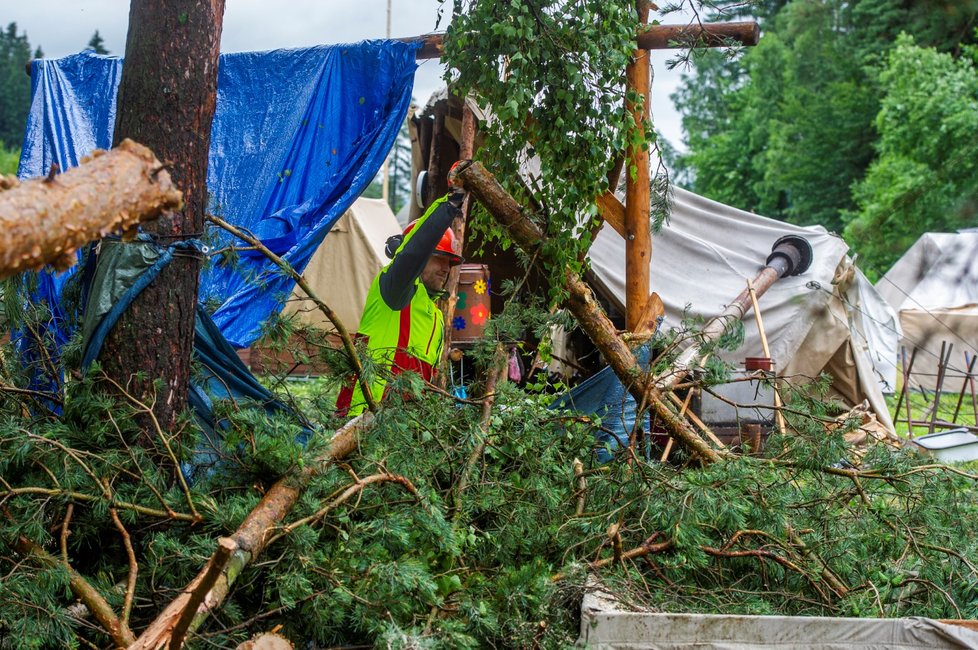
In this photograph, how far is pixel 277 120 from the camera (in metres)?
5.61

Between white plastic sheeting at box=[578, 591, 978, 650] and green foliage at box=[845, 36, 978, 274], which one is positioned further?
green foliage at box=[845, 36, 978, 274]

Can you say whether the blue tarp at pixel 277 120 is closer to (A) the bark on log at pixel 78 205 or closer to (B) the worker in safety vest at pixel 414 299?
(B) the worker in safety vest at pixel 414 299

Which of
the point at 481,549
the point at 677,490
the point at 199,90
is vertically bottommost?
the point at 481,549

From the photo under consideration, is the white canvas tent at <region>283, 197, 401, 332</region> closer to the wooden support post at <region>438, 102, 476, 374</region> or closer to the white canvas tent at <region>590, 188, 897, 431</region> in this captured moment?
the white canvas tent at <region>590, 188, 897, 431</region>

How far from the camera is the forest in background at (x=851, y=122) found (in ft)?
61.7

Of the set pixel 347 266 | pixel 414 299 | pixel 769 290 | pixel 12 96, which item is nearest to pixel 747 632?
pixel 414 299

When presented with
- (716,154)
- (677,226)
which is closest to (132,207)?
(677,226)

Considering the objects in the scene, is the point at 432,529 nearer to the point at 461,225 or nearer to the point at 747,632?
the point at 747,632

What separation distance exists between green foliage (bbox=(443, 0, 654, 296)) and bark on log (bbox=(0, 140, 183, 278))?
75.4 inches

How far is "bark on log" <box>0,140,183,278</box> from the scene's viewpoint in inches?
80.1

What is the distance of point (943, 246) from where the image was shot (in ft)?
50.9

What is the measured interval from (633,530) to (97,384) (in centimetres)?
194

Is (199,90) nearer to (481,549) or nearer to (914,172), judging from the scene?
(481,549)

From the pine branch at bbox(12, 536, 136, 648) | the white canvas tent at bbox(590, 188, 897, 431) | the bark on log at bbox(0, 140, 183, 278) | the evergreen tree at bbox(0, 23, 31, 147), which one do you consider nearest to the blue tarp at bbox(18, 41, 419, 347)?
the pine branch at bbox(12, 536, 136, 648)
